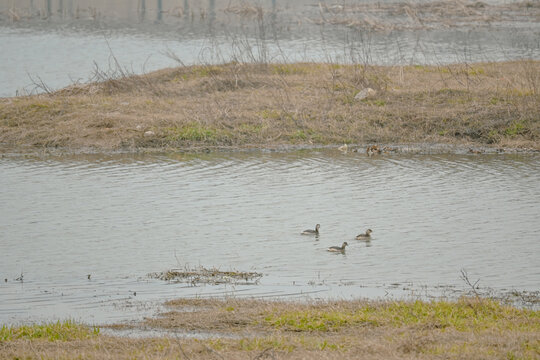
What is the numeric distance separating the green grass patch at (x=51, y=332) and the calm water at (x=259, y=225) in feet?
2.46

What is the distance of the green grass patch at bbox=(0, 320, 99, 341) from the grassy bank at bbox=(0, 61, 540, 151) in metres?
12.1

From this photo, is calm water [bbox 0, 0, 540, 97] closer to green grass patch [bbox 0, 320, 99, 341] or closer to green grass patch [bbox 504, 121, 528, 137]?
green grass patch [bbox 504, 121, 528, 137]

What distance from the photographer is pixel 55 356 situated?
7.34m

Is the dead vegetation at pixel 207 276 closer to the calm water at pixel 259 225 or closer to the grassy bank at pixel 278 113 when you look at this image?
the calm water at pixel 259 225

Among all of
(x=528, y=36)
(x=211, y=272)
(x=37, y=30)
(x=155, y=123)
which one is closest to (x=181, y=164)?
(x=155, y=123)

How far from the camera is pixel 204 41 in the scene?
42.8 metres

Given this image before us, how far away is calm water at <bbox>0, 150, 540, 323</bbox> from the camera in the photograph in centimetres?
1055

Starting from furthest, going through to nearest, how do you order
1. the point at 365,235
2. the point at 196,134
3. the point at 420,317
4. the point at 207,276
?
the point at 196,134
the point at 365,235
the point at 207,276
the point at 420,317

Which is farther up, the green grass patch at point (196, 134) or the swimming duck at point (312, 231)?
the green grass patch at point (196, 134)

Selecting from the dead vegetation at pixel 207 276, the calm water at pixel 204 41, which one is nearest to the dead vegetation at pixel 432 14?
the calm water at pixel 204 41

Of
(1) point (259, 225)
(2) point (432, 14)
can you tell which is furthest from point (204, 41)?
(1) point (259, 225)

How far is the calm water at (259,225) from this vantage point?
34.6 ft

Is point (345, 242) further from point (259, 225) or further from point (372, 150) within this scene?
point (372, 150)

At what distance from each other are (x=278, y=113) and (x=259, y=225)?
26.3 feet
